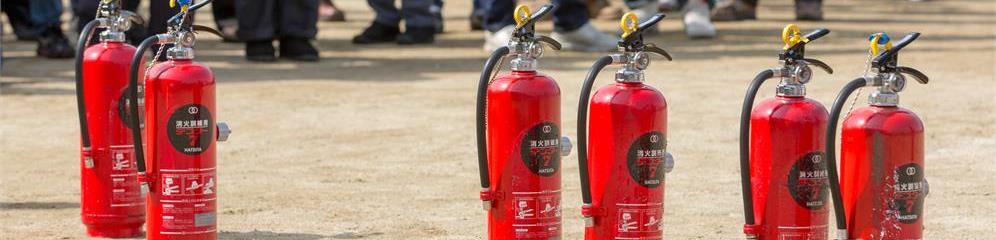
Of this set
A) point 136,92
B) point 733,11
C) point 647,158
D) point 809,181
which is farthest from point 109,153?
point 733,11

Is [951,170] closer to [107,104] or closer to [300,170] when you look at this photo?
[300,170]

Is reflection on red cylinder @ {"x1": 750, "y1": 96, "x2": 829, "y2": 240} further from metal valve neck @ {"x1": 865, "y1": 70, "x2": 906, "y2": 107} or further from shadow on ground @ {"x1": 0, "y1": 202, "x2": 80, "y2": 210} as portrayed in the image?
shadow on ground @ {"x1": 0, "y1": 202, "x2": 80, "y2": 210}

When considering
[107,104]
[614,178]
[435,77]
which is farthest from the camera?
[435,77]

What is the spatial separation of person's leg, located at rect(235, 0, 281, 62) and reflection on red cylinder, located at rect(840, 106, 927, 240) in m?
5.35

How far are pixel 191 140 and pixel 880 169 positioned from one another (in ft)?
4.90

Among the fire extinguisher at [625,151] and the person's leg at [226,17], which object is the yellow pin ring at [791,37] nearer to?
the fire extinguisher at [625,151]

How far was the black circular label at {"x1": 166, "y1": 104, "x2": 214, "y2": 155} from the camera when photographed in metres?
3.98

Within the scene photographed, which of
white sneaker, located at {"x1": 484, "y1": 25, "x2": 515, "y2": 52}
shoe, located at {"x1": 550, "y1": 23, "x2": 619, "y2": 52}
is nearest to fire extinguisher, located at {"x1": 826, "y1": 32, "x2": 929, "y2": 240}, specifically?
white sneaker, located at {"x1": 484, "y1": 25, "x2": 515, "y2": 52}

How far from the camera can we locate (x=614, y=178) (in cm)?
383

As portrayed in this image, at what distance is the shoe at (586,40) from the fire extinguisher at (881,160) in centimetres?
573

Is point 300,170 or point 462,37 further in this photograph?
point 462,37

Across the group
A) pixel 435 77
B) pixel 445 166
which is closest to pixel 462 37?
pixel 435 77

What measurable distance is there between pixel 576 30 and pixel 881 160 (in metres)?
5.88

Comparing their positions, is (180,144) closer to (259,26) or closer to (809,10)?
(259,26)
